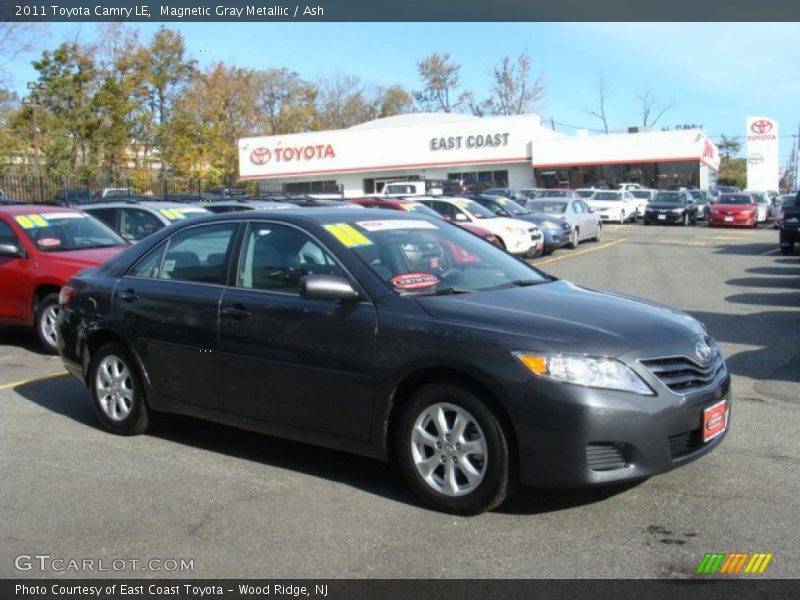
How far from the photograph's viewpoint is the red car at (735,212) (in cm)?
3459

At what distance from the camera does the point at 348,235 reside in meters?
5.39

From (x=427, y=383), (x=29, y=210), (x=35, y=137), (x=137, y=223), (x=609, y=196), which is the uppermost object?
(x=35, y=137)

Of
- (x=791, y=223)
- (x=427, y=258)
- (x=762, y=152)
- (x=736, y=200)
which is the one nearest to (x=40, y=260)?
(x=427, y=258)

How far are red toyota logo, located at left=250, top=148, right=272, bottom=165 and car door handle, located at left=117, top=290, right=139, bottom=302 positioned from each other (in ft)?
174

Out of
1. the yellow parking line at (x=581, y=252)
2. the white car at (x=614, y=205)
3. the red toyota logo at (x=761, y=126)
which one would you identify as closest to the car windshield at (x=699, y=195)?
the white car at (x=614, y=205)

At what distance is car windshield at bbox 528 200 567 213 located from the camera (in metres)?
25.4

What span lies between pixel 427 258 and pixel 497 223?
15.0m

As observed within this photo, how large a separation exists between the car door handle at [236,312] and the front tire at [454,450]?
132cm

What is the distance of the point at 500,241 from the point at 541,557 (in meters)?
16.0

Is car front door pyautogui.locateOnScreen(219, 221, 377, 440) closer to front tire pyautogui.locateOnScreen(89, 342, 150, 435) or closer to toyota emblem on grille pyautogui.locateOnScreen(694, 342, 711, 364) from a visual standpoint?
front tire pyautogui.locateOnScreen(89, 342, 150, 435)

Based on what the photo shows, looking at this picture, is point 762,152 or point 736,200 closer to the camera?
point 736,200

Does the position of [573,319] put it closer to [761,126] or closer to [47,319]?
[47,319]

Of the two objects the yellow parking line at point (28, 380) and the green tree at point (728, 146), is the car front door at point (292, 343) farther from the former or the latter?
the green tree at point (728, 146)
